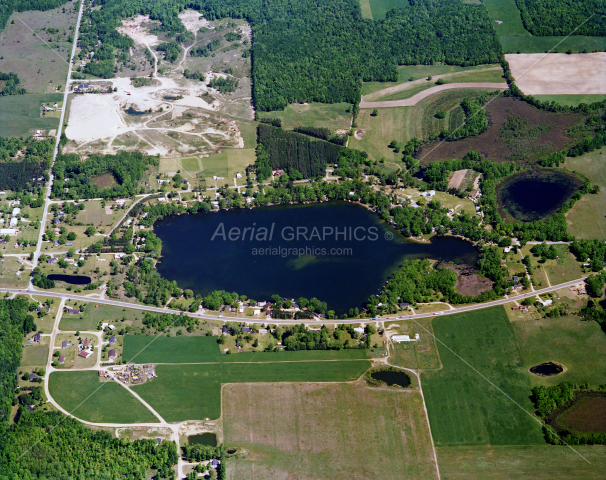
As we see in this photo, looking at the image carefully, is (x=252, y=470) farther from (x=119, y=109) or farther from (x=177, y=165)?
(x=119, y=109)

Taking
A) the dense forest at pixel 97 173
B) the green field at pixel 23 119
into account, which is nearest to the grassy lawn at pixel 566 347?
the dense forest at pixel 97 173

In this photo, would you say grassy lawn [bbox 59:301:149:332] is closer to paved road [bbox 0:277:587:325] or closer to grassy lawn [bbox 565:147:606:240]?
paved road [bbox 0:277:587:325]

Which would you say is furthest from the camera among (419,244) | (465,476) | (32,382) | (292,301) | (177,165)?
(177,165)

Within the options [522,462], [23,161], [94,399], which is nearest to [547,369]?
[522,462]

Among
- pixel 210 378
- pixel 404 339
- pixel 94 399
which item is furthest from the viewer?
pixel 404 339

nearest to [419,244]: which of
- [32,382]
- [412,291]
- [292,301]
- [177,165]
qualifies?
[412,291]

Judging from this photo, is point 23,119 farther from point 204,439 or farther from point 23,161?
point 204,439

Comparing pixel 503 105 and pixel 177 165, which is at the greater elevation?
pixel 503 105

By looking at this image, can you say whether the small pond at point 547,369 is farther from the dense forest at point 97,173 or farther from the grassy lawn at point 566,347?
the dense forest at point 97,173
